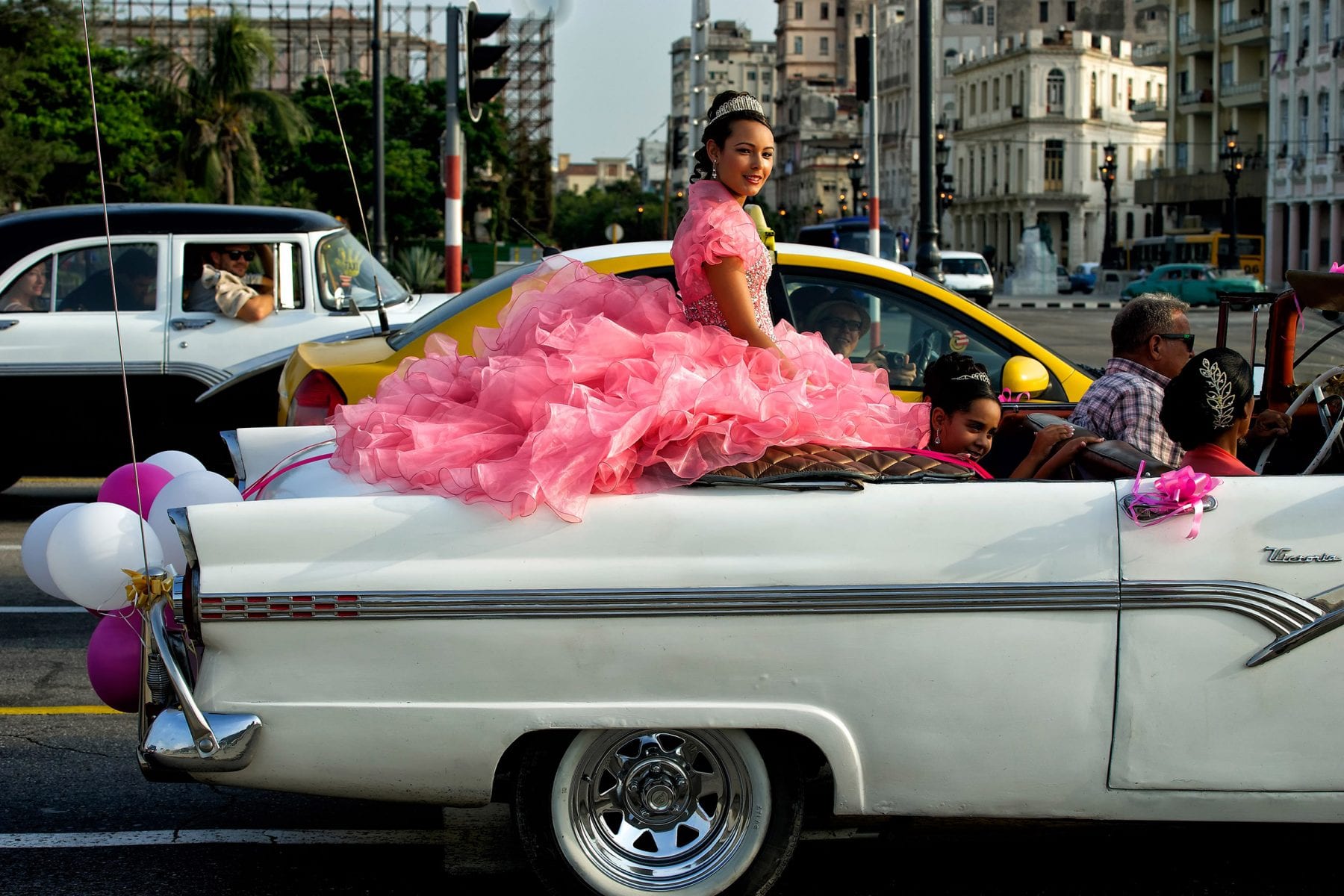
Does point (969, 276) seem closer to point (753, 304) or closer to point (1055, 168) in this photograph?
point (753, 304)

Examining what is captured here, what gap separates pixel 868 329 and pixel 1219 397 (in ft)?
8.71

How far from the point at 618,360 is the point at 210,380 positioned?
20.4 ft

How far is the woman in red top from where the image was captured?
3.82 m

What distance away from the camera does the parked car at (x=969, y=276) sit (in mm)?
42031

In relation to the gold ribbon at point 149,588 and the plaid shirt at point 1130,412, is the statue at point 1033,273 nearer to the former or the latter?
the plaid shirt at point 1130,412

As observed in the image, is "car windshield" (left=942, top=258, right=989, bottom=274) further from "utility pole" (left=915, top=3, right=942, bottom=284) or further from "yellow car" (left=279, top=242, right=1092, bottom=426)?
"yellow car" (left=279, top=242, right=1092, bottom=426)

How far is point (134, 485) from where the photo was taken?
15.0ft

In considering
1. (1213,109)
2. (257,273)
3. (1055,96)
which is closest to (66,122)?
(257,273)

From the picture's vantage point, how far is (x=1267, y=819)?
342 centimetres

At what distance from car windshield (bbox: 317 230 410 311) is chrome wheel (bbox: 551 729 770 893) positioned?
6.47 metres

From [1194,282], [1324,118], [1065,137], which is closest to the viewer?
[1194,282]

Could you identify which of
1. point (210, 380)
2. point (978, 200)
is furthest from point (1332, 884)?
point (978, 200)

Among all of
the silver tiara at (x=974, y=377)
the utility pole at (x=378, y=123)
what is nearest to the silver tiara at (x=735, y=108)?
the silver tiara at (x=974, y=377)

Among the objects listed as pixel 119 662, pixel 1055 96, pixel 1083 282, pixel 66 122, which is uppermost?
pixel 1055 96
